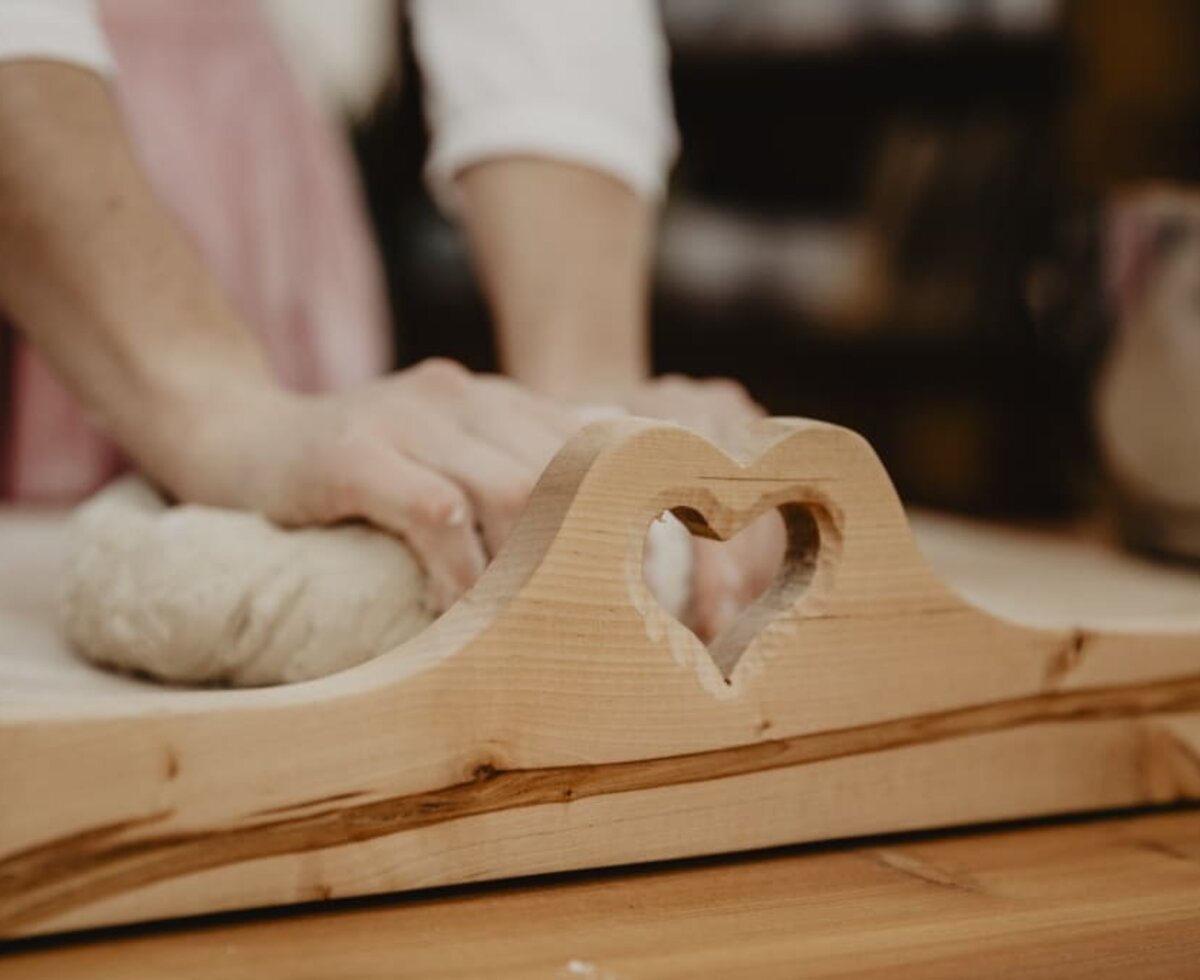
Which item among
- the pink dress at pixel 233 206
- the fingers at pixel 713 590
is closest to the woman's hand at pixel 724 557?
the fingers at pixel 713 590

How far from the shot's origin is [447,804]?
46 centimetres

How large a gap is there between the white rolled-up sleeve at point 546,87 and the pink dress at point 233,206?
0.43 feet

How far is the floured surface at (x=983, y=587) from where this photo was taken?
56cm

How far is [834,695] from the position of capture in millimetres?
528

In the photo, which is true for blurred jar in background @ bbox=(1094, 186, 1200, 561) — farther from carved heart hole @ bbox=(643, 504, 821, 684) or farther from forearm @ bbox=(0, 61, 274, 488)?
forearm @ bbox=(0, 61, 274, 488)

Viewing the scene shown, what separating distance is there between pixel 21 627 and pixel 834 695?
38 cm

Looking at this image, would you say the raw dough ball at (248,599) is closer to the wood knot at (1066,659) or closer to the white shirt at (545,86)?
the wood knot at (1066,659)

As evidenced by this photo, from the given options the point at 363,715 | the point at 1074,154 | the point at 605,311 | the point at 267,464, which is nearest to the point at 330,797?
the point at 363,715

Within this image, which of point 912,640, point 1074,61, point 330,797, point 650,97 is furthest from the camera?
point 1074,61

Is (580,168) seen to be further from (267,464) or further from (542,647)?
(542,647)

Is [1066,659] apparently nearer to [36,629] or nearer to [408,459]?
[408,459]

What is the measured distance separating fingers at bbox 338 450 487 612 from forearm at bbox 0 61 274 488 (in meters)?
0.13

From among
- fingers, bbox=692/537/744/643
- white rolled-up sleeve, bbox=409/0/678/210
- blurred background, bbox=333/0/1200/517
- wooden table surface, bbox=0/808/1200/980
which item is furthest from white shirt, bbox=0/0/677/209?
blurred background, bbox=333/0/1200/517

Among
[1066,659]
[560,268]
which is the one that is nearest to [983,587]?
[1066,659]
